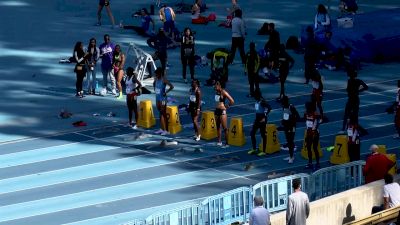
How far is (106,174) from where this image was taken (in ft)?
92.7

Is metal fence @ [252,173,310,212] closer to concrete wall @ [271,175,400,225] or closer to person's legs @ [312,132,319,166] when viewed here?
concrete wall @ [271,175,400,225]

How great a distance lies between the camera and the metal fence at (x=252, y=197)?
21750 mm

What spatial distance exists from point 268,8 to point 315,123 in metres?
19.3

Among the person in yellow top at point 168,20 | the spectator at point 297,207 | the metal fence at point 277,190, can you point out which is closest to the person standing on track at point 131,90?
the metal fence at point 277,190

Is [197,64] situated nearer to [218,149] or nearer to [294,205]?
[218,149]

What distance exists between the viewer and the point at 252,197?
22969 millimetres

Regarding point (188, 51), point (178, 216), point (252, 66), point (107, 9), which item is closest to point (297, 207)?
point (178, 216)

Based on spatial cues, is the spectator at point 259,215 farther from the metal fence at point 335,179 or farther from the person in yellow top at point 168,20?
the person in yellow top at point 168,20

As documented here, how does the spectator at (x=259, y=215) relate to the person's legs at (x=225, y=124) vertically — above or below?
above

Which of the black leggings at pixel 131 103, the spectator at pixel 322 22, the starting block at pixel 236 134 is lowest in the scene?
the starting block at pixel 236 134

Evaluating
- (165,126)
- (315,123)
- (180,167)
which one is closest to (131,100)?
(165,126)

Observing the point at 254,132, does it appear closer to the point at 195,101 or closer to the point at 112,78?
the point at 195,101

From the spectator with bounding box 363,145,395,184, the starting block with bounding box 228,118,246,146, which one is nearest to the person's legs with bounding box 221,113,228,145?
the starting block with bounding box 228,118,246,146

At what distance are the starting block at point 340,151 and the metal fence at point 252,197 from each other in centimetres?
344
